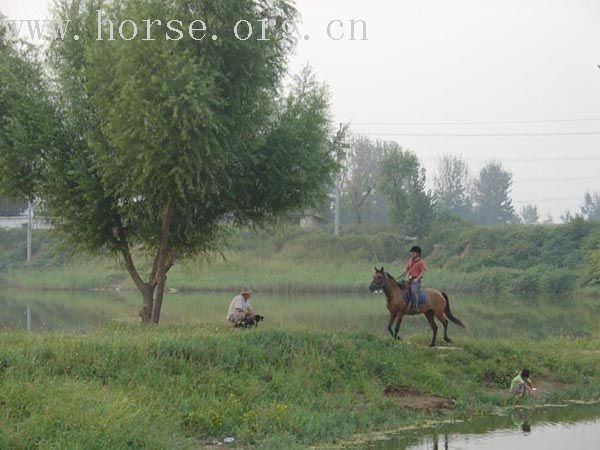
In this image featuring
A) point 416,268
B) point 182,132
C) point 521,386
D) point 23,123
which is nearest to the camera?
point 521,386

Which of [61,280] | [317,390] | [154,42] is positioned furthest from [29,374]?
[61,280]

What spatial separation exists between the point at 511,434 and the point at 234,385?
15.3 feet

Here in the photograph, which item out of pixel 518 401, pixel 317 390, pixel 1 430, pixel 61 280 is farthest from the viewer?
pixel 61 280

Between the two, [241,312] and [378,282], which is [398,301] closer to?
[378,282]

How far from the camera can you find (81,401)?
12609mm

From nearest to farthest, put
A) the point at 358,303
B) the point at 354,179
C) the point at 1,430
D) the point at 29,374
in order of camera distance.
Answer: the point at 1,430 → the point at 29,374 → the point at 358,303 → the point at 354,179

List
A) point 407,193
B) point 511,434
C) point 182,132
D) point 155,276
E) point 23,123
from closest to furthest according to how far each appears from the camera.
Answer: point 511,434
point 182,132
point 23,123
point 155,276
point 407,193

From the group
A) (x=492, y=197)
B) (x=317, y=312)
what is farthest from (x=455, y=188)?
(x=317, y=312)

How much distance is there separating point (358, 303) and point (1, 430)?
35161 mm

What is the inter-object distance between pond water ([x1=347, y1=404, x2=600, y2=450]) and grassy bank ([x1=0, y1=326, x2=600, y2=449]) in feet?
2.04

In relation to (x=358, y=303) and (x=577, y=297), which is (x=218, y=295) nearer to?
(x=358, y=303)

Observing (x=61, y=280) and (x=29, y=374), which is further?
(x=61, y=280)

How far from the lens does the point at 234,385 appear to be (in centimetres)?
1513

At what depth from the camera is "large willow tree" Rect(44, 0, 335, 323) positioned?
66.8 feet
